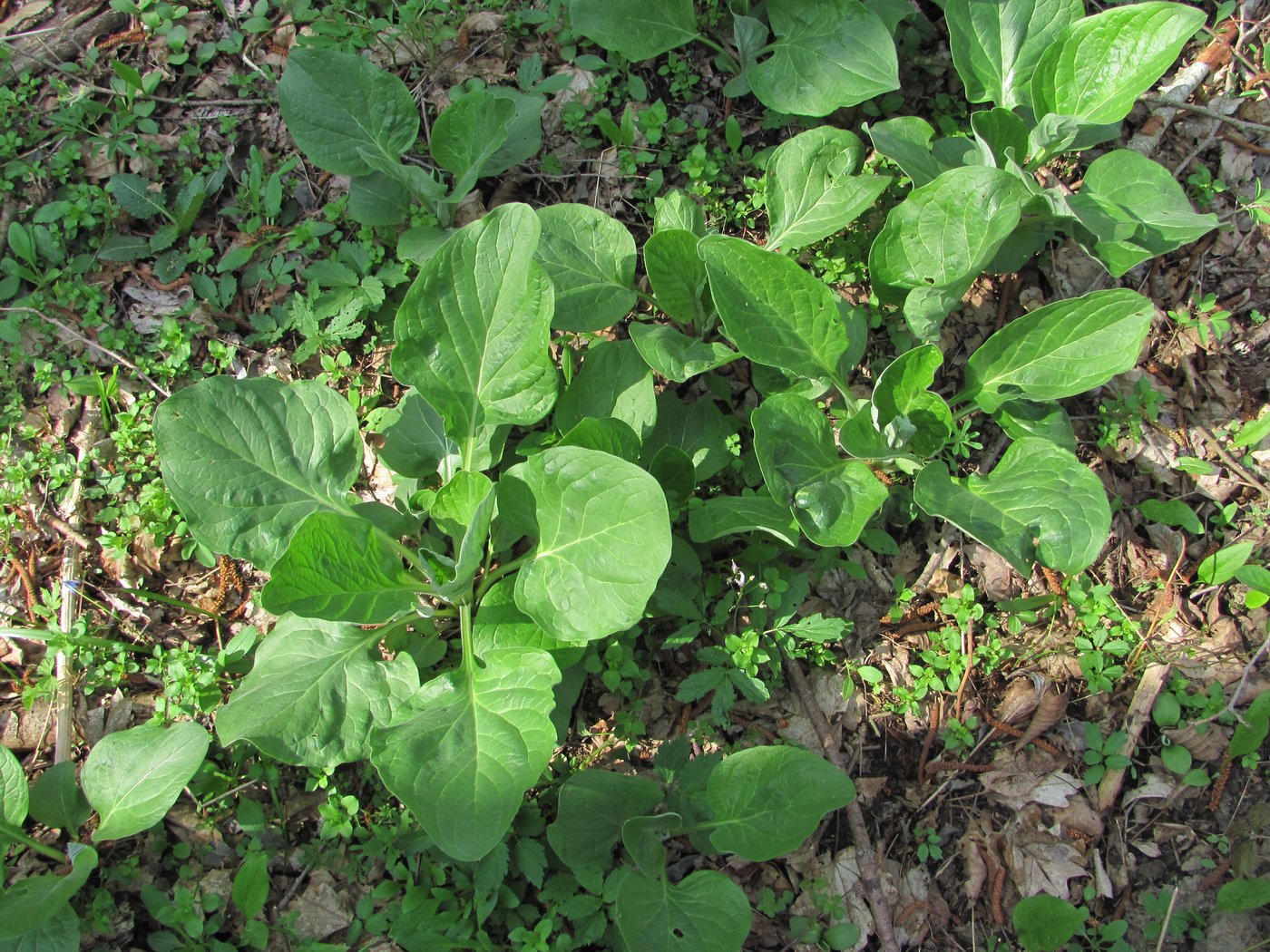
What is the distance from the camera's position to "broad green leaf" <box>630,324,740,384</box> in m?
2.92

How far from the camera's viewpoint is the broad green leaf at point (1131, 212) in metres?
3.05

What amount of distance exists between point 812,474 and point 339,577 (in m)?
1.53

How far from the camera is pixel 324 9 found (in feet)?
12.6

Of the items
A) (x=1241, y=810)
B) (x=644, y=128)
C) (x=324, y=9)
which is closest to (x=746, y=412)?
(x=644, y=128)

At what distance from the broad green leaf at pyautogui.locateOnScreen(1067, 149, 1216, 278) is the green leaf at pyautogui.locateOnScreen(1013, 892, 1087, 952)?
216 cm

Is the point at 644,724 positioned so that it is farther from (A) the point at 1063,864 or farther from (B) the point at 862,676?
(A) the point at 1063,864

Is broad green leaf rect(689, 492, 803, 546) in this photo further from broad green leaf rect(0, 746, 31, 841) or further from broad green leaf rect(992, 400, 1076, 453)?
broad green leaf rect(0, 746, 31, 841)

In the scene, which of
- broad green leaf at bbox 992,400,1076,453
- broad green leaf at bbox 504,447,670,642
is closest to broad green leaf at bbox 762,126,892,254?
broad green leaf at bbox 992,400,1076,453

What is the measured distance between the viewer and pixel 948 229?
298 cm

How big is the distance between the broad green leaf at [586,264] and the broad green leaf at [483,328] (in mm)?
374

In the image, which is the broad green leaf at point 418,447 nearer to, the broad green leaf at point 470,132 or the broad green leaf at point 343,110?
the broad green leaf at point 470,132

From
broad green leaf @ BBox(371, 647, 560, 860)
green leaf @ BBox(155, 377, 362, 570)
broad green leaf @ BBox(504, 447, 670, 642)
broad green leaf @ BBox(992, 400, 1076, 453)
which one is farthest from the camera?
broad green leaf @ BBox(992, 400, 1076, 453)

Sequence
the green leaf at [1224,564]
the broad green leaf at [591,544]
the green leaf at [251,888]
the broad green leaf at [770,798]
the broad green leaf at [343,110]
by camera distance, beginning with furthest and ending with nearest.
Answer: the broad green leaf at [343,110] → the green leaf at [1224,564] → the green leaf at [251,888] → the broad green leaf at [770,798] → the broad green leaf at [591,544]

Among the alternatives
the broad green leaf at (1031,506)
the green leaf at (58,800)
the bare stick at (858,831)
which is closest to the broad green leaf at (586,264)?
the broad green leaf at (1031,506)
